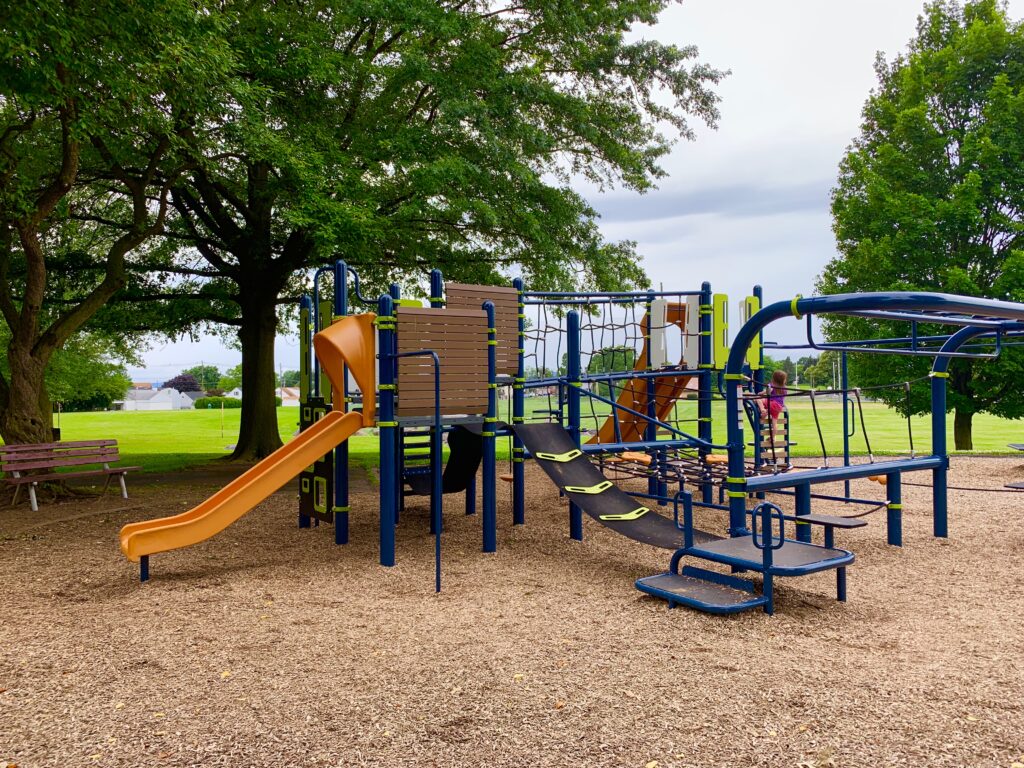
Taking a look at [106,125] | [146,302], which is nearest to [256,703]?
[106,125]

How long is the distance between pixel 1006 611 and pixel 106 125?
1261 cm

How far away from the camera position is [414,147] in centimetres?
1403

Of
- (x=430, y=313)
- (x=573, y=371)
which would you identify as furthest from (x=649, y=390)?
(x=430, y=313)

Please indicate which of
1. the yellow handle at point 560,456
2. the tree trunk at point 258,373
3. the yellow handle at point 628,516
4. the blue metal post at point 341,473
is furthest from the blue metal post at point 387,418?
the tree trunk at point 258,373

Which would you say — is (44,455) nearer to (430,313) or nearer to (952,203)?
(430,313)

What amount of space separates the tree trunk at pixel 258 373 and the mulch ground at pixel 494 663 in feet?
29.5

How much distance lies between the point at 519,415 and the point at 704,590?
3581 mm

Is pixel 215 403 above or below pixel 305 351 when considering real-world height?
below

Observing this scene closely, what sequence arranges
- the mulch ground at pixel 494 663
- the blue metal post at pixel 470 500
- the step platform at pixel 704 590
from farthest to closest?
the blue metal post at pixel 470 500
the step platform at pixel 704 590
the mulch ground at pixel 494 663

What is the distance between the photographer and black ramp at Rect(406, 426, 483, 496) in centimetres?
893

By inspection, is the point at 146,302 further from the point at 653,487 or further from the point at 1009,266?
the point at 1009,266

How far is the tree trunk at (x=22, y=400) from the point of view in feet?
39.7

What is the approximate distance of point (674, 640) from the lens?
17.0ft

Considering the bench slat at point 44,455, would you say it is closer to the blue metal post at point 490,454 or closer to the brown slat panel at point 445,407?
the brown slat panel at point 445,407
